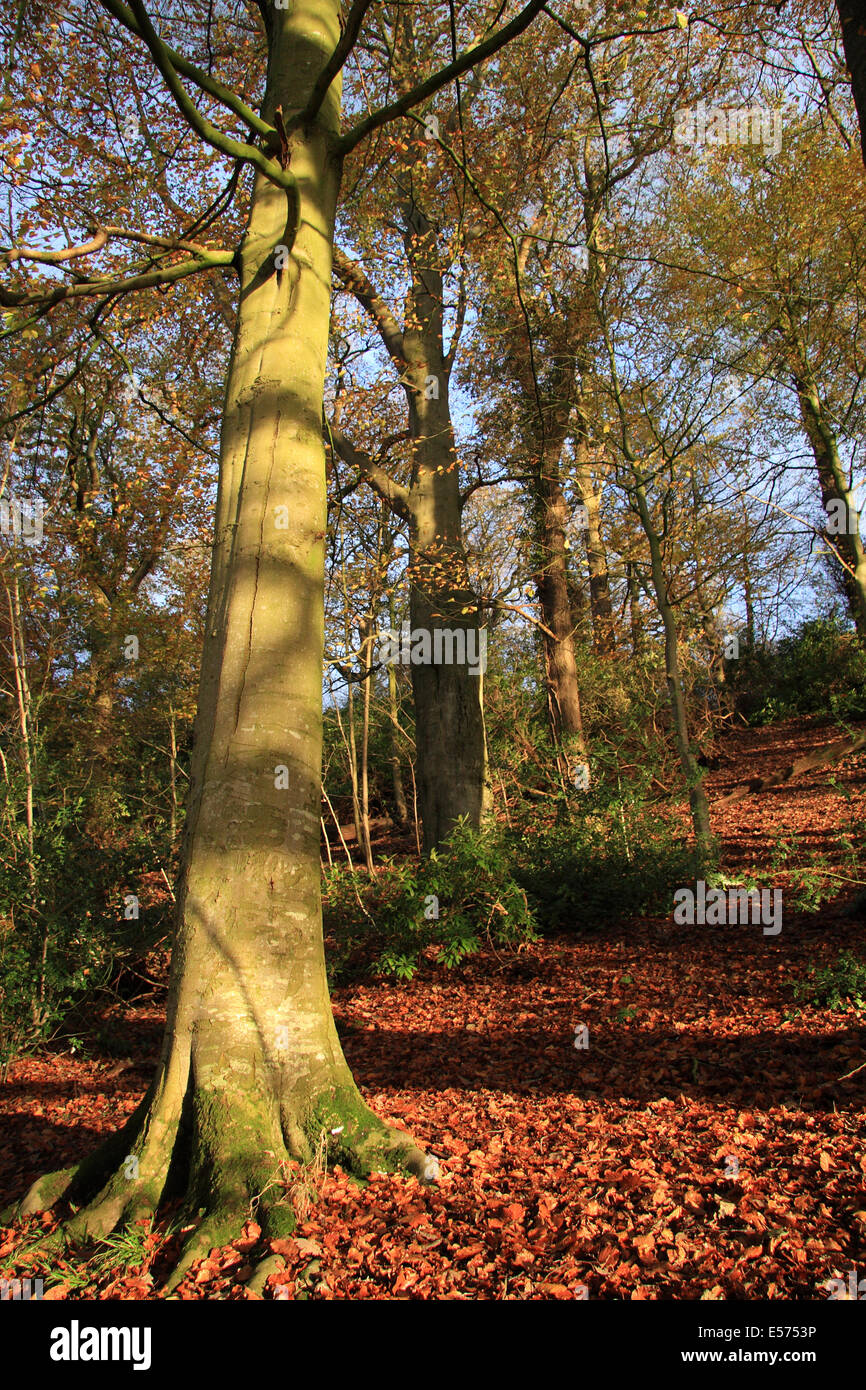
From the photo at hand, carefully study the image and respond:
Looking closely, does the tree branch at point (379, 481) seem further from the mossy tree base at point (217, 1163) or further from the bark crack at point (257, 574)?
the mossy tree base at point (217, 1163)

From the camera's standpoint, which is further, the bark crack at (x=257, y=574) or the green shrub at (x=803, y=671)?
the green shrub at (x=803, y=671)

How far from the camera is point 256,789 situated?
315 cm

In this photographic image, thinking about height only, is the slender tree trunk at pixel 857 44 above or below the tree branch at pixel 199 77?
above

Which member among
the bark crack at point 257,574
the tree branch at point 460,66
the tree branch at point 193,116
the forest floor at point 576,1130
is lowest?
the forest floor at point 576,1130

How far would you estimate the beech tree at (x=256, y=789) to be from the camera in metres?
2.85

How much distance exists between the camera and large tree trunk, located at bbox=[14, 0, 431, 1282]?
9.29ft

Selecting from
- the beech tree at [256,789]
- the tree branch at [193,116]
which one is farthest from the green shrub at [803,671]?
the tree branch at [193,116]

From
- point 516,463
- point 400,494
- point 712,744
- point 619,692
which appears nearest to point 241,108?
point 400,494

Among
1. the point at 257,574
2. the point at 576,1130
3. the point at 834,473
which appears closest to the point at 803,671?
the point at 834,473

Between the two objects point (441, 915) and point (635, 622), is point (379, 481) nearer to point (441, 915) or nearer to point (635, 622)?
point (441, 915)

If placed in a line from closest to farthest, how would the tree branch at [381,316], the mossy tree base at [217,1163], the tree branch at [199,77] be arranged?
1. the mossy tree base at [217,1163]
2. the tree branch at [199,77]
3. the tree branch at [381,316]

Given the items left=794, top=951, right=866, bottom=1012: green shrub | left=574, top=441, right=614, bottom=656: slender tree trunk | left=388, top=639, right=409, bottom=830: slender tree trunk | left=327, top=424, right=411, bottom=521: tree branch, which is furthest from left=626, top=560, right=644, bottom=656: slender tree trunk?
left=794, top=951, right=866, bottom=1012: green shrub

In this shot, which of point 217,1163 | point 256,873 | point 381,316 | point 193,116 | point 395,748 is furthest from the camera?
point 395,748

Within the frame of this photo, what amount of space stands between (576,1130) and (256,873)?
186 cm
